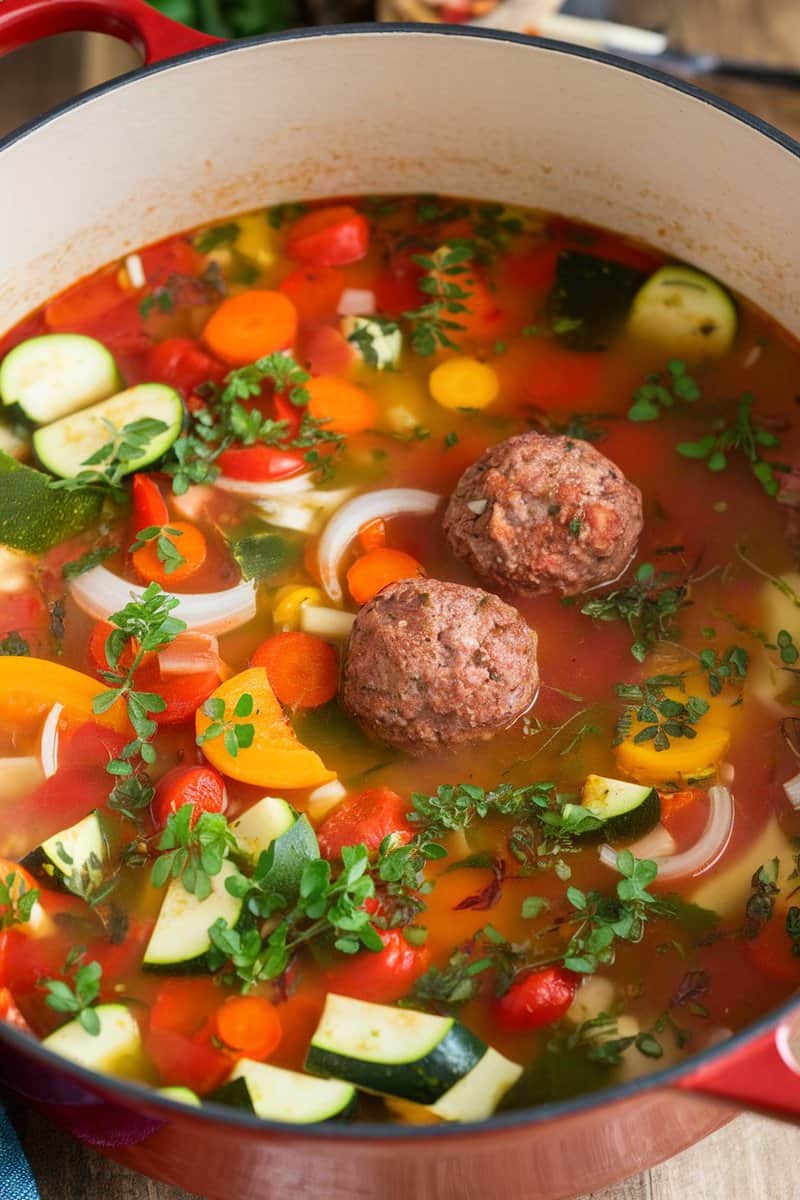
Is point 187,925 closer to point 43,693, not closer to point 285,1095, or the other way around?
point 285,1095

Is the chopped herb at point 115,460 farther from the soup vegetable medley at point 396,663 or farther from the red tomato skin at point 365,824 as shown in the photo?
the red tomato skin at point 365,824

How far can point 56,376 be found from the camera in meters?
3.57

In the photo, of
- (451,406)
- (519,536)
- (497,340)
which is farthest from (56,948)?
(497,340)

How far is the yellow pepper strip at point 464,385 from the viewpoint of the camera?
3.61 metres

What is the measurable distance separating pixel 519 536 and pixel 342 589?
483mm

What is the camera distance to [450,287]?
12.3 feet

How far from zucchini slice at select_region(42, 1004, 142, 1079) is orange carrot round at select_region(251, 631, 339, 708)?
0.81m

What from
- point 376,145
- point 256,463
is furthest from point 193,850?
point 376,145

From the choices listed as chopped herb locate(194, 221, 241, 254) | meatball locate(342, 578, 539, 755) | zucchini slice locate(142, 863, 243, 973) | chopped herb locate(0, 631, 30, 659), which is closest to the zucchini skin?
zucchini slice locate(142, 863, 243, 973)

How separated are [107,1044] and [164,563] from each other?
1.17 meters

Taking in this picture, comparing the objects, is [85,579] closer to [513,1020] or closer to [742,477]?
[513,1020]

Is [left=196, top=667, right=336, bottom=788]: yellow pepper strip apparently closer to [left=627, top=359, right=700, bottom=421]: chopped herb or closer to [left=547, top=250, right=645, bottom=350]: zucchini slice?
[left=627, top=359, right=700, bottom=421]: chopped herb

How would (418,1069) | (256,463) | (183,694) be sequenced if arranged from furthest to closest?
(256,463)
(183,694)
(418,1069)

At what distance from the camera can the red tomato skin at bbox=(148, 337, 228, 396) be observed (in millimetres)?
3629
